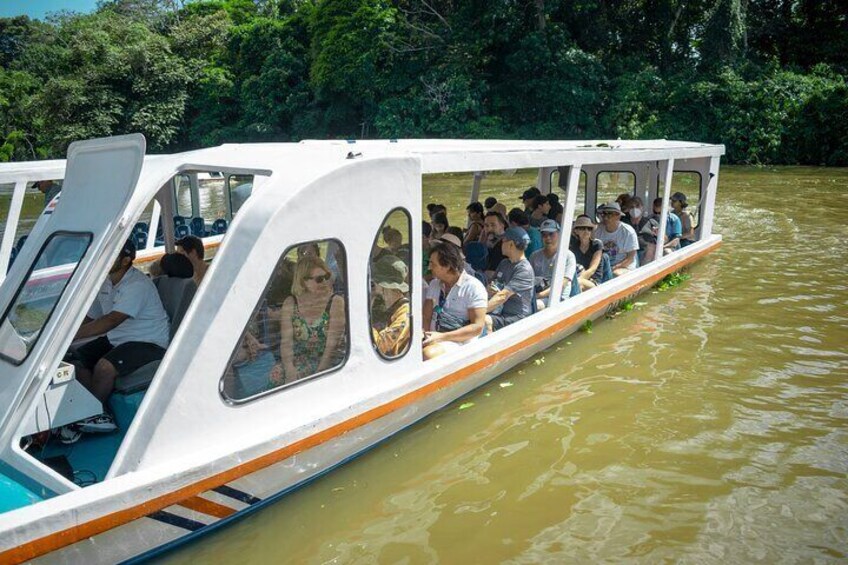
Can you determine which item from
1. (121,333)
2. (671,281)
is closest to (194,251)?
(121,333)

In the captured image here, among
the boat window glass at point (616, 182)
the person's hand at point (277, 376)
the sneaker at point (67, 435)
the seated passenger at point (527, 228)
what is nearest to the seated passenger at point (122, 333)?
the sneaker at point (67, 435)

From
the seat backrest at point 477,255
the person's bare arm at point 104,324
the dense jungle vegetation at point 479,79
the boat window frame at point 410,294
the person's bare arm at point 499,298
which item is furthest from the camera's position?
the dense jungle vegetation at point 479,79

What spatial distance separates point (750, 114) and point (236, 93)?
27.9 m

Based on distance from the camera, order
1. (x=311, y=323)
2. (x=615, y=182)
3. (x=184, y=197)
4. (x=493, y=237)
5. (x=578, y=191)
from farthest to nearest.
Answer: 1. (x=578, y=191)
2. (x=184, y=197)
3. (x=615, y=182)
4. (x=493, y=237)
5. (x=311, y=323)

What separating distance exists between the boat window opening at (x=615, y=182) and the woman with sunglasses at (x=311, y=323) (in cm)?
753

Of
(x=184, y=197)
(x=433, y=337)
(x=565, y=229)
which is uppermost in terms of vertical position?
(x=565, y=229)

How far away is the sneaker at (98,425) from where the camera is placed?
4493 millimetres

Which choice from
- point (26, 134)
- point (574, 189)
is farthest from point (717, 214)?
point (26, 134)

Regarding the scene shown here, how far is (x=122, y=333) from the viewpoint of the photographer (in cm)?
503

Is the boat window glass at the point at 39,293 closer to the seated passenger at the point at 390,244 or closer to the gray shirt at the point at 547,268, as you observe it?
the seated passenger at the point at 390,244

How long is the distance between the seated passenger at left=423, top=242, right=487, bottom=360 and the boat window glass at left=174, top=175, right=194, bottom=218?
22.3 feet

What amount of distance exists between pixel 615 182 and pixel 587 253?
3.50 meters

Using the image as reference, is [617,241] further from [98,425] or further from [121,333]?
[98,425]

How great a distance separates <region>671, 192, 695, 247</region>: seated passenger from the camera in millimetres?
10773
